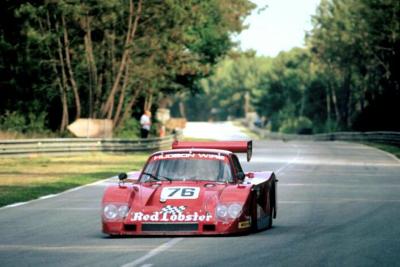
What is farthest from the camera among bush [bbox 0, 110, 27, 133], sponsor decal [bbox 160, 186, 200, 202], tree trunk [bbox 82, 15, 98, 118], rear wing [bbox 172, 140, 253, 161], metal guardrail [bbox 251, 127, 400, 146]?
metal guardrail [bbox 251, 127, 400, 146]

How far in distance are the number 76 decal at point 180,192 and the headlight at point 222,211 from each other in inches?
16.8

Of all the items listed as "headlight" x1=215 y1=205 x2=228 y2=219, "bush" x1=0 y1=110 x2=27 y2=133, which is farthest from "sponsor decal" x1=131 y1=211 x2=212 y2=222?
"bush" x1=0 y1=110 x2=27 y2=133

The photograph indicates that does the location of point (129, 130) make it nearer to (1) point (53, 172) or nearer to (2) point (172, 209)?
(1) point (53, 172)

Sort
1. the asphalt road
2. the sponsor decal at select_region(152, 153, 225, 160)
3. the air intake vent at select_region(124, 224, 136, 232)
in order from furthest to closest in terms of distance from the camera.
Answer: the sponsor decal at select_region(152, 153, 225, 160), the air intake vent at select_region(124, 224, 136, 232), the asphalt road

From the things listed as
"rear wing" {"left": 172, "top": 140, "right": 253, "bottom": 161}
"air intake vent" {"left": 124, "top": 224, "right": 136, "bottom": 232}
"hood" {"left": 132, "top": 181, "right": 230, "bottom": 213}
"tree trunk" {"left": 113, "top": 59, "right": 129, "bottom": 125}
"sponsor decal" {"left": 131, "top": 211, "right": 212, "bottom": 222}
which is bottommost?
"air intake vent" {"left": 124, "top": 224, "right": 136, "bottom": 232}

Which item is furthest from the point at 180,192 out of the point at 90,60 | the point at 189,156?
the point at 90,60

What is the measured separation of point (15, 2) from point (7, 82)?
397 centimetres

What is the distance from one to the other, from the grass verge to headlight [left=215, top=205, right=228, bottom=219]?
8.45m

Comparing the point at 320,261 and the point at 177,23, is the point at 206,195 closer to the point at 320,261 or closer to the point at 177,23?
the point at 320,261

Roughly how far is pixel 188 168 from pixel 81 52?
129 feet

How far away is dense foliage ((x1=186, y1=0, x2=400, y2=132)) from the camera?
83250mm

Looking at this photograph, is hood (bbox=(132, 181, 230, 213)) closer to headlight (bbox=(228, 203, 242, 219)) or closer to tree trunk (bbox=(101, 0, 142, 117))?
headlight (bbox=(228, 203, 242, 219))

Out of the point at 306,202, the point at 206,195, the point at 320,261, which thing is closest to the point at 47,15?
the point at 306,202

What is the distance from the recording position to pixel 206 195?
48.5 ft
